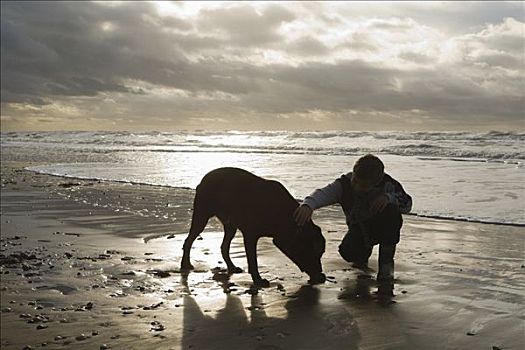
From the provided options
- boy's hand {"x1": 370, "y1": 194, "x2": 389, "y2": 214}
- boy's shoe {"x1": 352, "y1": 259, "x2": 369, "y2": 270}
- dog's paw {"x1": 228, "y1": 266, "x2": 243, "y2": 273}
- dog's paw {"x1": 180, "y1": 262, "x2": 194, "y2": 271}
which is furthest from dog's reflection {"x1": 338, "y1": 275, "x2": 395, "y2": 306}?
dog's paw {"x1": 180, "y1": 262, "x2": 194, "y2": 271}

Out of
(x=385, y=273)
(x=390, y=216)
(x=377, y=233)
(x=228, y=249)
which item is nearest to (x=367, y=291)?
(x=385, y=273)

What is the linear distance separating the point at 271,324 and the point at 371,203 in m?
1.88

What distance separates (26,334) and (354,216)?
343cm

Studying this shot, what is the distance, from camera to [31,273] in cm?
667

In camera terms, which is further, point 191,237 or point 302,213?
point 191,237

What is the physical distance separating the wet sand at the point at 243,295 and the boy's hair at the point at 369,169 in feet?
3.65

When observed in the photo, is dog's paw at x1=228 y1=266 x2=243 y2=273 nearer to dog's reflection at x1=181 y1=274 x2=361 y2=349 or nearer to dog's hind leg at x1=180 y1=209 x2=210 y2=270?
dog's hind leg at x1=180 y1=209 x2=210 y2=270

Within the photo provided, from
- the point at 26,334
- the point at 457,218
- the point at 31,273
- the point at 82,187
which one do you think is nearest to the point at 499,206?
the point at 457,218

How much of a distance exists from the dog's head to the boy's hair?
76cm

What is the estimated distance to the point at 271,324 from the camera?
498 cm

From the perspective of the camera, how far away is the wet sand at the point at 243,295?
15.2 feet

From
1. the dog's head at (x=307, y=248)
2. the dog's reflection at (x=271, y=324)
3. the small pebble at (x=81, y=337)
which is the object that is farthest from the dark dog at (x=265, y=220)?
the small pebble at (x=81, y=337)

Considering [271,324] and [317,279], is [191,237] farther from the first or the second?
[271,324]

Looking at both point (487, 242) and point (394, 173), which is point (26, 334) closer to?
point (487, 242)
